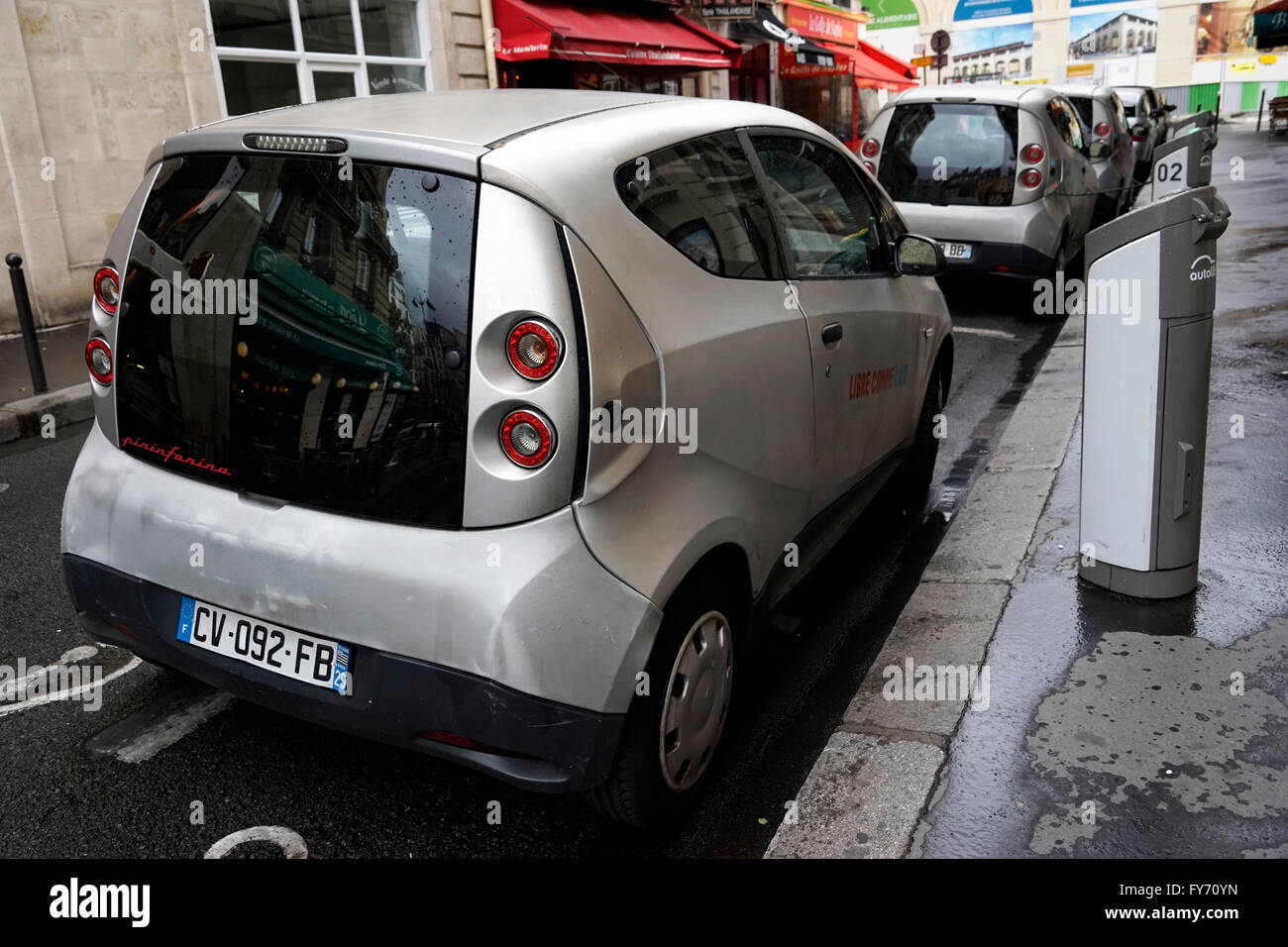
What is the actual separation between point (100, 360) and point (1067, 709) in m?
2.85

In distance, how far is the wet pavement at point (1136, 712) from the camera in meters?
2.65

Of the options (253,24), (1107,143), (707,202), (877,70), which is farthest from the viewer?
(877,70)

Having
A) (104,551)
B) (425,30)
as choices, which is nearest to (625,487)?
(104,551)

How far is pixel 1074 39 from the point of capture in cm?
6381

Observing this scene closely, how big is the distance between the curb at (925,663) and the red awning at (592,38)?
10919 mm

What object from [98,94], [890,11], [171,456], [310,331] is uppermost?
[890,11]

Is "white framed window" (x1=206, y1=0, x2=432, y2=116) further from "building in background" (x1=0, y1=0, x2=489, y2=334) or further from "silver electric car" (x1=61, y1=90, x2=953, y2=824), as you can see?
"silver electric car" (x1=61, y1=90, x2=953, y2=824)

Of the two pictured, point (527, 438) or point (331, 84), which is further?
point (331, 84)

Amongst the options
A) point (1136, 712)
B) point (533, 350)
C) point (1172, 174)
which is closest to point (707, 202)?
point (533, 350)

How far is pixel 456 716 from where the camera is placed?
2379mm

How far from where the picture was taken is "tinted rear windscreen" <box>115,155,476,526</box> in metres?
2.34

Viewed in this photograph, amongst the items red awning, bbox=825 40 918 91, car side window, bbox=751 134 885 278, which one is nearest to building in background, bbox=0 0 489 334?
car side window, bbox=751 134 885 278

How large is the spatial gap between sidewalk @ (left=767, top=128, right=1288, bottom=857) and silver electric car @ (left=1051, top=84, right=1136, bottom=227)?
8.92m

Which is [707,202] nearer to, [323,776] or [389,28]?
[323,776]
